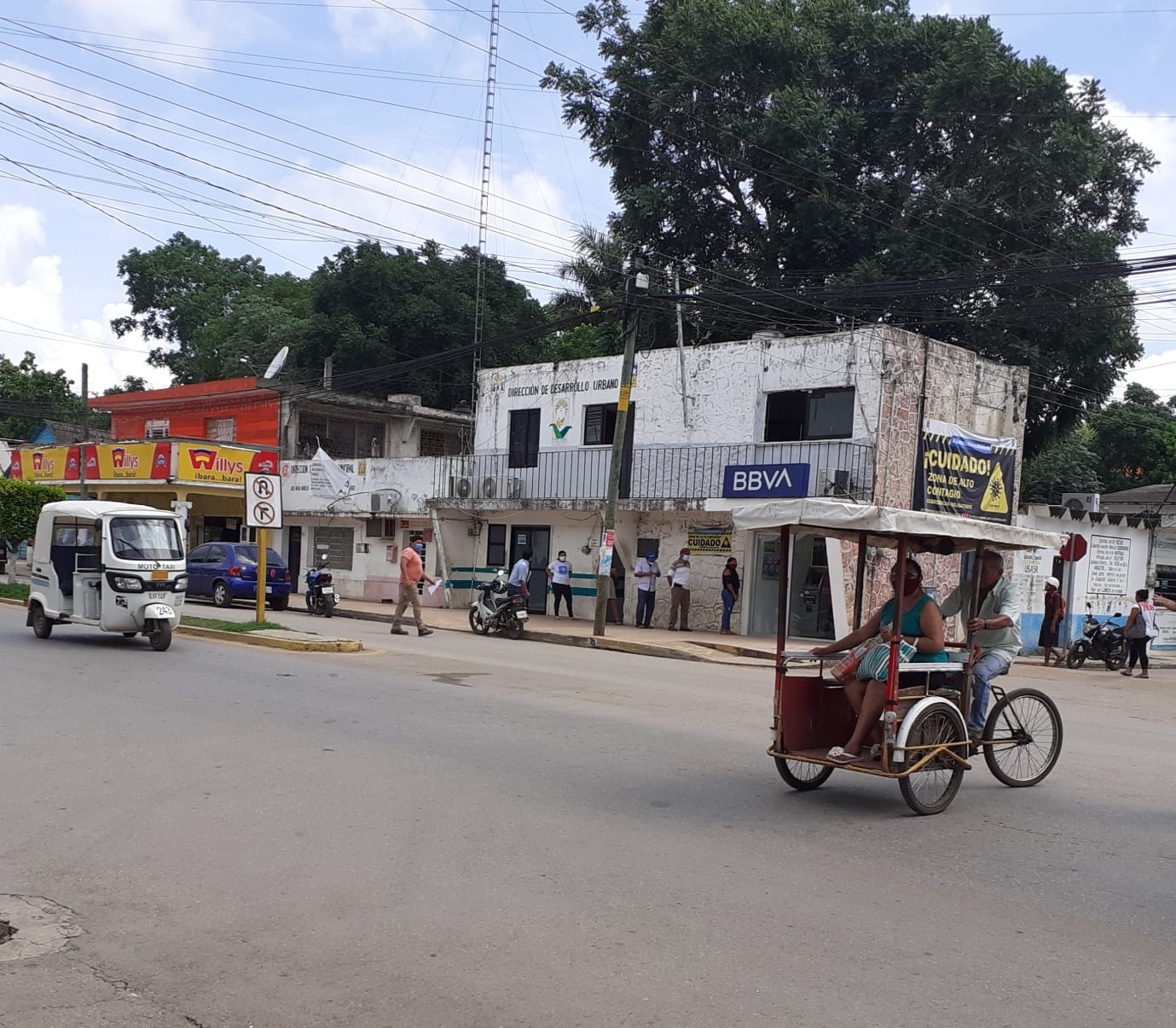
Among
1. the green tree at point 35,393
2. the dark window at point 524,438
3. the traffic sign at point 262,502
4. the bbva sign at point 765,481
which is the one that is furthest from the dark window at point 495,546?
the green tree at point 35,393

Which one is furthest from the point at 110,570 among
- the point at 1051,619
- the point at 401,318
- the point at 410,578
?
the point at 401,318

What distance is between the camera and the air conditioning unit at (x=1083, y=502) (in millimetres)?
27266

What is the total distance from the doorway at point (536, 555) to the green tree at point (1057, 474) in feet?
65.7

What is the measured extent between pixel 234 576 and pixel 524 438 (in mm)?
8027

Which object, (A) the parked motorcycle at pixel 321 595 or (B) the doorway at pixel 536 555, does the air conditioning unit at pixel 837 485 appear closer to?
(B) the doorway at pixel 536 555

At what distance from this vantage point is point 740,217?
38.3m

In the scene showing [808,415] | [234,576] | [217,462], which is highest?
[808,415]

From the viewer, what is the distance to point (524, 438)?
1182 inches

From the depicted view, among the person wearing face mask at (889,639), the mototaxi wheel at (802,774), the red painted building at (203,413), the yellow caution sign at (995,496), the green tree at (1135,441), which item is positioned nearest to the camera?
the person wearing face mask at (889,639)

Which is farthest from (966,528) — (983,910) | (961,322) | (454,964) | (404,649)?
(961,322)

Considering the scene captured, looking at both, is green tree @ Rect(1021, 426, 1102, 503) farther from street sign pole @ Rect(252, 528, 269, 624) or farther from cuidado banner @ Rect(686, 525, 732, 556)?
street sign pole @ Rect(252, 528, 269, 624)

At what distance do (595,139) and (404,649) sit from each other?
26.1 metres

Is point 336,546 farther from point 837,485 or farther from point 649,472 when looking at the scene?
point 837,485

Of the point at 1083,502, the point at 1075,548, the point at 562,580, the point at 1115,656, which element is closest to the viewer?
the point at 1115,656
